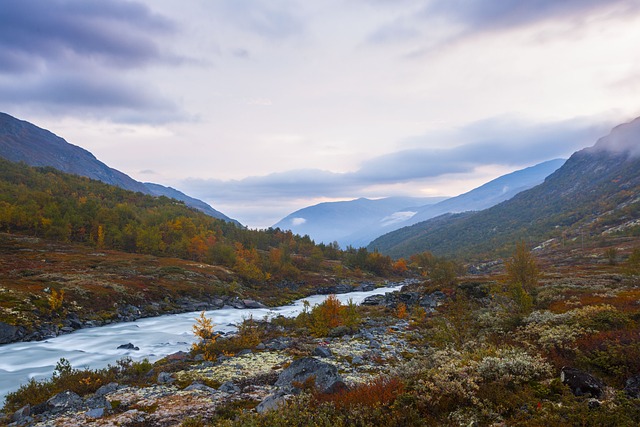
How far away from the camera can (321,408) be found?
9.75m

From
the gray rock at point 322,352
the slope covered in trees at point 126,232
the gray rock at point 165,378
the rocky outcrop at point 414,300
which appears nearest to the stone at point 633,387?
the gray rock at point 322,352

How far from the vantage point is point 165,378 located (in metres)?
16.6

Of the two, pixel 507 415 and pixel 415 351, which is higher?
pixel 507 415

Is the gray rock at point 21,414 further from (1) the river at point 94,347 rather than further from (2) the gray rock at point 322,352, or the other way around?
(2) the gray rock at point 322,352

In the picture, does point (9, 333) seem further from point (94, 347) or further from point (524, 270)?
point (524, 270)

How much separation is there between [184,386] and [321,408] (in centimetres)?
886

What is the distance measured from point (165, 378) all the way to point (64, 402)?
4.00 meters

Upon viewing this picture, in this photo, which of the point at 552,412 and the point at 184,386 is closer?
the point at 552,412

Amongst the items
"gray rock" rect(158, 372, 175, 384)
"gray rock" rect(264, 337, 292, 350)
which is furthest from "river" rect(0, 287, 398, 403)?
"gray rock" rect(158, 372, 175, 384)

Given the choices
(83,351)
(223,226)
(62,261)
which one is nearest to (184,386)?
(83,351)

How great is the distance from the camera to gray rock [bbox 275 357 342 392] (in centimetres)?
1273

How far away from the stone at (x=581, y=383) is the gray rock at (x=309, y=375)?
718 centimetres

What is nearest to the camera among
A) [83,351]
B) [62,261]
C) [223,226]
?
[83,351]

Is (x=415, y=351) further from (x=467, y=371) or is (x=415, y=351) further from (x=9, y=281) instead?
(x=9, y=281)
